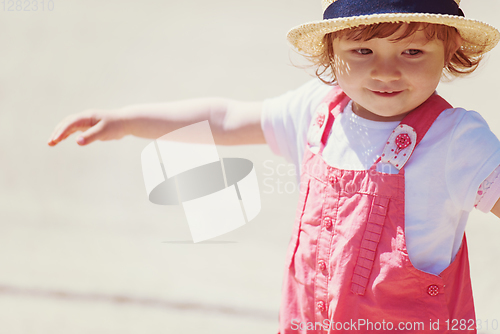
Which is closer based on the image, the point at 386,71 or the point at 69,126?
the point at 386,71

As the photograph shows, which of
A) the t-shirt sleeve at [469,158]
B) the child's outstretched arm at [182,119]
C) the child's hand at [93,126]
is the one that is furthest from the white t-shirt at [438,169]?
the child's hand at [93,126]

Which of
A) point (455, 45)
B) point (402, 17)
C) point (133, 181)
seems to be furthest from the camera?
point (133, 181)

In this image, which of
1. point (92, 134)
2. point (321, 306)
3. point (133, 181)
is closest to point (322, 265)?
point (321, 306)

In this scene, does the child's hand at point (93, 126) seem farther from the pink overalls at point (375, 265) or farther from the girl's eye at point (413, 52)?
the girl's eye at point (413, 52)

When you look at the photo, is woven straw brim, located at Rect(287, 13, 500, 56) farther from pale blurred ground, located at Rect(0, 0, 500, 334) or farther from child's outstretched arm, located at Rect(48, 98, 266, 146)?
pale blurred ground, located at Rect(0, 0, 500, 334)

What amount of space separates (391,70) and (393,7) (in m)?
0.08

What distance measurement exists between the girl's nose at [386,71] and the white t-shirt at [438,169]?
0.10 m

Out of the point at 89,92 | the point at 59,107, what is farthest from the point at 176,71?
the point at 59,107

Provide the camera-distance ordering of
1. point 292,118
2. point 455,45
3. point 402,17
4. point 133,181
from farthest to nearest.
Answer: point 133,181 → point 292,118 → point 455,45 → point 402,17

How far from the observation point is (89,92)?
2.12 metres

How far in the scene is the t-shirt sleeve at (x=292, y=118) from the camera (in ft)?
3.11

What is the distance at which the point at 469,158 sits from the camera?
723 mm

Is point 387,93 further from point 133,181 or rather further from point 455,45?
point 133,181

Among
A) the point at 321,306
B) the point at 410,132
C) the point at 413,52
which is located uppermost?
the point at 413,52
